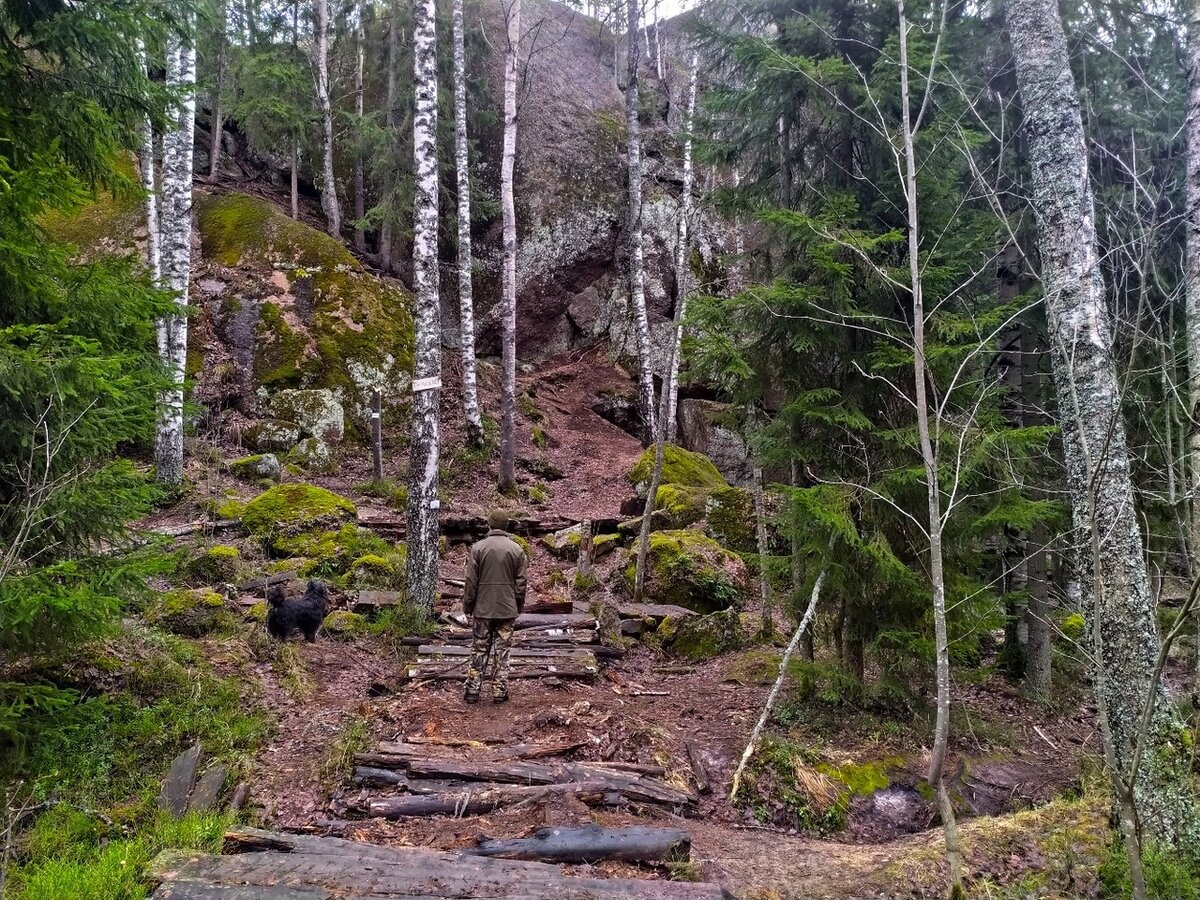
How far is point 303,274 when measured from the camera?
60.4 feet

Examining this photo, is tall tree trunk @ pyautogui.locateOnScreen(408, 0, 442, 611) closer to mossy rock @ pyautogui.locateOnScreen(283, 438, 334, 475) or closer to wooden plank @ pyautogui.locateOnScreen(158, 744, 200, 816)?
wooden plank @ pyautogui.locateOnScreen(158, 744, 200, 816)

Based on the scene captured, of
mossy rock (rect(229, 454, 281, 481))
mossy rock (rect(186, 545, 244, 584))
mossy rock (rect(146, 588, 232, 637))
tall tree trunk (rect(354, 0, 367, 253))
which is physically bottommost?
mossy rock (rect(146, 588, 232, 637))

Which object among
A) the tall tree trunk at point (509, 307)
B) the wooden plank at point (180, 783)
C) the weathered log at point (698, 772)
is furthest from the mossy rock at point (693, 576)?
the wooden plank at point (180, 783)

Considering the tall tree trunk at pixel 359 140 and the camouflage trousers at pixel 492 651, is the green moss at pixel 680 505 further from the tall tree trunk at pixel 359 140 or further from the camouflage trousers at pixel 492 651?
the tall tree trunk at pixel 359 140

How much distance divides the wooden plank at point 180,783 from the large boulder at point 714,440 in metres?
15.0

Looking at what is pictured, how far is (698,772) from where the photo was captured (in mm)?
6230

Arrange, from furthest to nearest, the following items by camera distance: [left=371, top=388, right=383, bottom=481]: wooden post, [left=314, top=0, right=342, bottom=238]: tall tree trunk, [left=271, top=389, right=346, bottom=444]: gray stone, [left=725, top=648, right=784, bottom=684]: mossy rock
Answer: [left=314, top=0, right=342, bottom=238]: tall tree trunk, [left=271, top=389, right=346, bottom=444]: gray stone, [left=371, top=388, right=383, bottom=481]: wooden post, [left=725, top=648, right=784, bottom=684]: mossy rock

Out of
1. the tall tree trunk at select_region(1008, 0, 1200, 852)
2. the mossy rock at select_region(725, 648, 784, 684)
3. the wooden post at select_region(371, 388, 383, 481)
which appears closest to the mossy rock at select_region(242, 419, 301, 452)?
the wooden post at select_region(371, 388, 383, 481)

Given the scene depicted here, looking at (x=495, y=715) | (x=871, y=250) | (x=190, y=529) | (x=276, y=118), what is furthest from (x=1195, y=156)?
(x=276, y=118)

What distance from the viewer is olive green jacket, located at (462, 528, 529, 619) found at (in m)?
7.25

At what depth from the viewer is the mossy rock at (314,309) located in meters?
16.8

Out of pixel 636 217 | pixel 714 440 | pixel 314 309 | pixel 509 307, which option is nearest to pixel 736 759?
pixel 509 307

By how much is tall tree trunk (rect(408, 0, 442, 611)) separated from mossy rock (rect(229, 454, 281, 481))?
5.95 meters

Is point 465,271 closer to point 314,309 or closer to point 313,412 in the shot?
point 314,309
